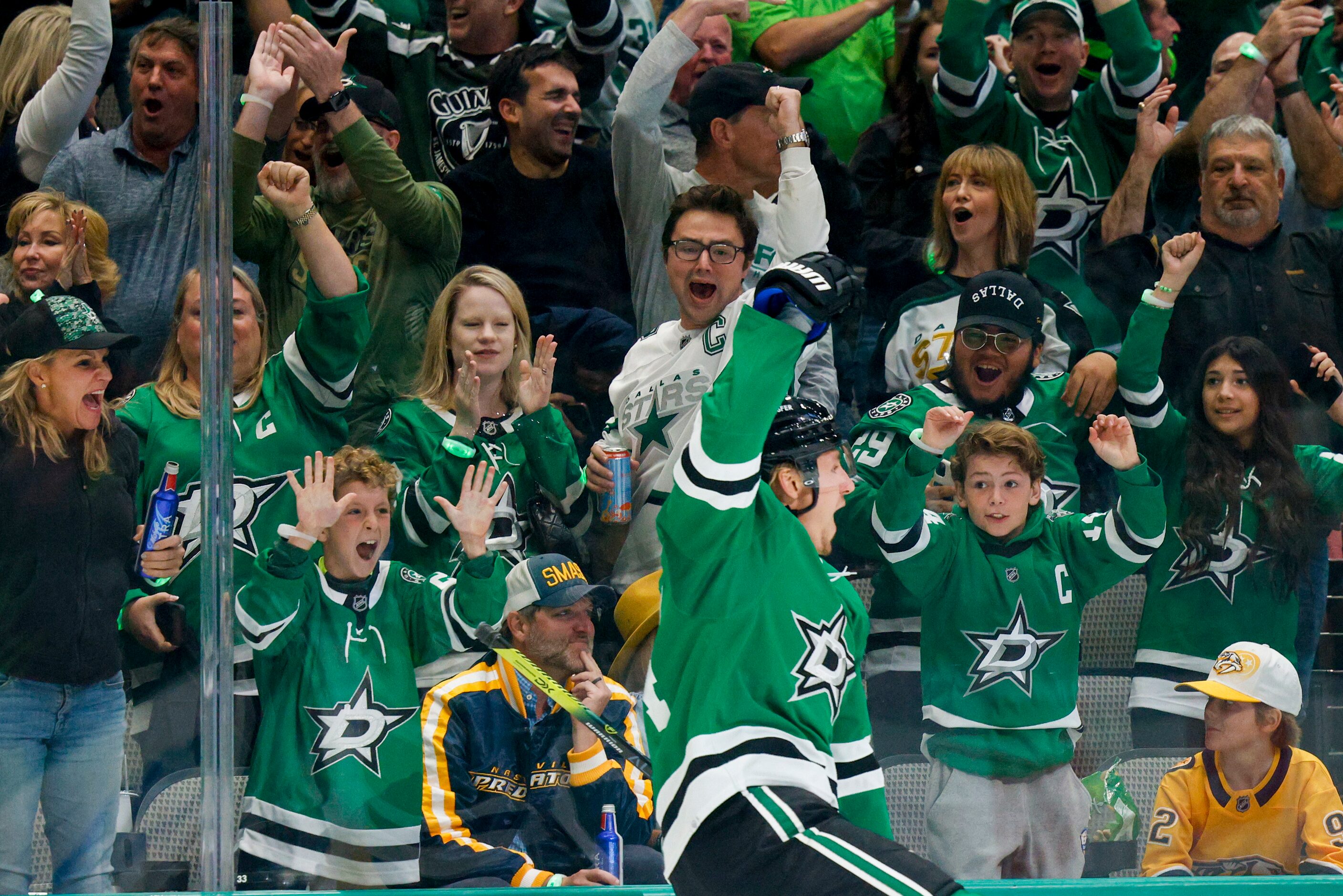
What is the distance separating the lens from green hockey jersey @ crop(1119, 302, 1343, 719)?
9.48 ft

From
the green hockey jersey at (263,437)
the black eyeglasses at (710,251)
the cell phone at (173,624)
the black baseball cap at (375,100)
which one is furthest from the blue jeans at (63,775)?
the black eyeglasses at (710,251)

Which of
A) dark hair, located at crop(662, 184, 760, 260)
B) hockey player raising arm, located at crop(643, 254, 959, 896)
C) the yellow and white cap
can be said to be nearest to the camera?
hockey player raising arm, located at crop(643, 254, 959, 896)

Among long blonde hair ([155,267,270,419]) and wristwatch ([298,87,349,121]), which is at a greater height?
wristwatch ([298,87,349,121])

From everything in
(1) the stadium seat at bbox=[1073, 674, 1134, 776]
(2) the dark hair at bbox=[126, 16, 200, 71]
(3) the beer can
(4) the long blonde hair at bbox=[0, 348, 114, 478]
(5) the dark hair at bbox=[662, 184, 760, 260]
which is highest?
(2) the dark hair at bbox=[126, 16, 200, 71]

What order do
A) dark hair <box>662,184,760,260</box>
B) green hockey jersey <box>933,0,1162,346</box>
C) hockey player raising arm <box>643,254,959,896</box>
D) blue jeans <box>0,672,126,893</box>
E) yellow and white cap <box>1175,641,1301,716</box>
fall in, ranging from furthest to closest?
green hockey jersey <box>933,0,1162,346</box>
dark hair <box>662,184,760,260</box>
yellow and white cap <box>1175,641,1301,716</box>
blue jeans <box>0,672,126,893</box>
hockey player raising arm <box>643,254,959,896</box>

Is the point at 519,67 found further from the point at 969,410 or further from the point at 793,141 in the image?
the point at 969,410

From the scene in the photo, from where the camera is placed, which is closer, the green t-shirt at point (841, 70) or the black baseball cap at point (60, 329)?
the black baseball cap at point (60, 329)

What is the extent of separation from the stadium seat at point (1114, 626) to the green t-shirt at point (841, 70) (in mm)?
1056

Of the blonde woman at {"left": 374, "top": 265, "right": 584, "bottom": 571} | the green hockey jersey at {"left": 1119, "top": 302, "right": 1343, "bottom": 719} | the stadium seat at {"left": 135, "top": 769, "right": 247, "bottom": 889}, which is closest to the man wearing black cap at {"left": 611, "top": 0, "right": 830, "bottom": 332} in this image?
the blonde woman at {"left": 374, "top": 265, "right": 584, "bottom": 571}

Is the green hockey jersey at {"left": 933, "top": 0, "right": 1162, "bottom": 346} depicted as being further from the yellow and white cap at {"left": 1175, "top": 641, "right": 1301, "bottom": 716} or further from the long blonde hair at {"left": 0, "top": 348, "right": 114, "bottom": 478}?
the long blonde hair at {"left": 0, "top": 348, "right": 114, "bottom": 478}

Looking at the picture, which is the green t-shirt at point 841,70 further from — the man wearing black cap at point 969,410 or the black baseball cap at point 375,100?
the black baseball cap at point 375,100

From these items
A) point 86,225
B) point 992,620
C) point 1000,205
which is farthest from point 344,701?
point 1000,205

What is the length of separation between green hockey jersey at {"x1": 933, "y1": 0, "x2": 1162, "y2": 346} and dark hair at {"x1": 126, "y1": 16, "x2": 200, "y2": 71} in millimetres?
1507

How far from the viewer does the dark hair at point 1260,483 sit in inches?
116
